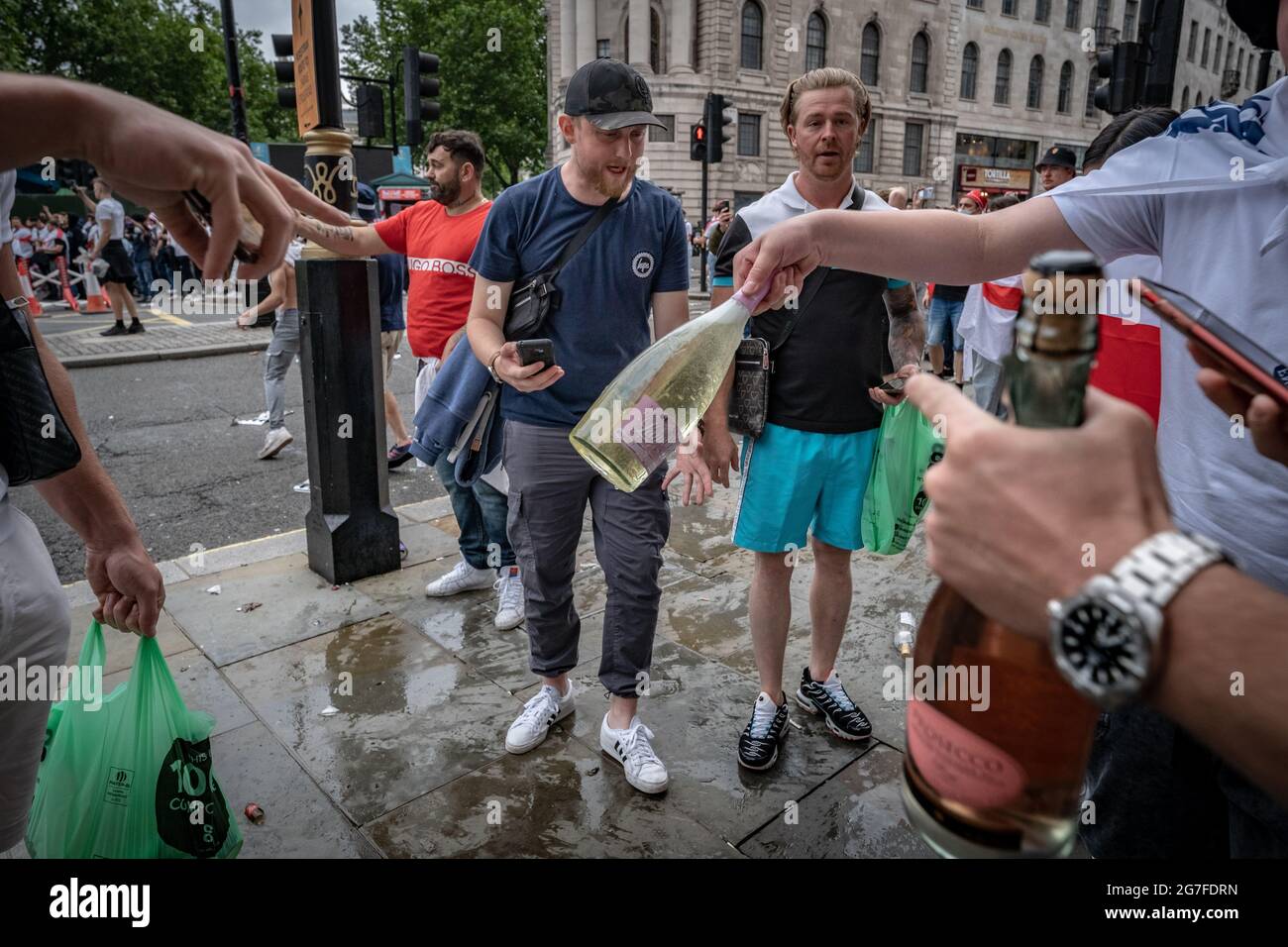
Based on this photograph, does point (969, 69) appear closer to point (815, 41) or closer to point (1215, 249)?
point (815, 41)

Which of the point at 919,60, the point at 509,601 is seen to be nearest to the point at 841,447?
the point at 509,601

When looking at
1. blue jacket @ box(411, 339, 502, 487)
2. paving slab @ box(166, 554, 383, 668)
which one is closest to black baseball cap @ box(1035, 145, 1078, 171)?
blue jacket @ box(411, 339, 502, 487)

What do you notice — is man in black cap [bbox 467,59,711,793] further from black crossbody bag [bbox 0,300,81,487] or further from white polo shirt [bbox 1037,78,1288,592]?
white polo shirt [bbox 1037,78,1288,592]

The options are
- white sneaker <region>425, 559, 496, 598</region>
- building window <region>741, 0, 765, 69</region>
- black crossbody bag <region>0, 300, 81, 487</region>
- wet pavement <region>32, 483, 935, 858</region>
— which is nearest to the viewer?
black crossbody bag <region>0, 300, 81, 487</region>

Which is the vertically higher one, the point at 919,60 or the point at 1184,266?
the point at 919,60

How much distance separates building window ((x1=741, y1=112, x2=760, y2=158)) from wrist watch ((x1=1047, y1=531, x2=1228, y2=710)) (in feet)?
130

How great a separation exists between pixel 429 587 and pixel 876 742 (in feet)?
8.00

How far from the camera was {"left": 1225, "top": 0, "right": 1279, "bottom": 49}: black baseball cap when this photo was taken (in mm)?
1340

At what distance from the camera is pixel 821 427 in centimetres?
302

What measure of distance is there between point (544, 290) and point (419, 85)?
9.93 metres

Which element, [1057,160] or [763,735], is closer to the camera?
[763,735]

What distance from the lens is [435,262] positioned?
4.71m

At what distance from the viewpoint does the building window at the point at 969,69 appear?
4269 centimetres
